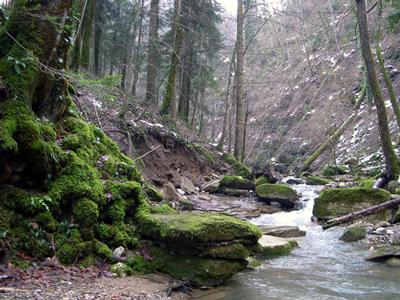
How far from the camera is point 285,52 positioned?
40.1 meters

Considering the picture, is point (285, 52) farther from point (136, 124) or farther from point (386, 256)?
point (386, 256)

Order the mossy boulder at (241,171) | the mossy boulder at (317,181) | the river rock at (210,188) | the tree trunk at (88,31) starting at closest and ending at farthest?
the tree trunk at (88,31) → the river rock at (210,188) → the mossy boulder at (317,181) → the mossy boulder at (241,171)

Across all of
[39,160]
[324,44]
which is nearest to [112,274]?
[39,160]

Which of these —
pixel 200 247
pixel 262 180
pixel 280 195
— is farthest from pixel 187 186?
pixel 200 247

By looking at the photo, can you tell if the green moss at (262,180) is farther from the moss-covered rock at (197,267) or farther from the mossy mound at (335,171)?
the moss-covered rock at (197,267)

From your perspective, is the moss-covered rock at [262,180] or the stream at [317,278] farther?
the moss-covered rock at [262,180]

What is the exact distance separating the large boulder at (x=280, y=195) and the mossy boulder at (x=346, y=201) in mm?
1689

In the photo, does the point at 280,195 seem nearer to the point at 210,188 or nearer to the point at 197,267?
the point at 210,188

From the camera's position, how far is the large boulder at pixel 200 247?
12.0 ft

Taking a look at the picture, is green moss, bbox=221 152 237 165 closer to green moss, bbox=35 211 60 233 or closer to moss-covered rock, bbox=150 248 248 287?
moss-covered rock, bbox=150 248 248 287

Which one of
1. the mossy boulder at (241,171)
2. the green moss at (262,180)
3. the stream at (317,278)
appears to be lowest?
the stream at (317,278)

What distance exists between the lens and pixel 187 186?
1180 cm

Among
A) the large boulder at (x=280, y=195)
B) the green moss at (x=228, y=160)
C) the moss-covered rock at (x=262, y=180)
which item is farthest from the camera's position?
the green moss at (x=228, y=160)

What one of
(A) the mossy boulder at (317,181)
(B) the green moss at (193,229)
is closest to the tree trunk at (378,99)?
(A) the mossy boulder at (317,181)
